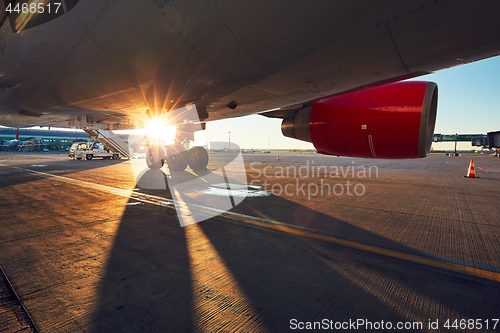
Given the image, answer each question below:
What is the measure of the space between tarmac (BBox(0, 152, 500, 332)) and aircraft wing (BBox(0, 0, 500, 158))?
2.09 m

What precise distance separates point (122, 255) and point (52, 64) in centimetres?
328

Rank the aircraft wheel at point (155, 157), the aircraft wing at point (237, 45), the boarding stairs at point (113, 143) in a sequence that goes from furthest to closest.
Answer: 1. the boarding stairs at point (113, 143)
2. the aircraft wheel at point (155, 157)
3. the aircraft wing at point (237, 45)

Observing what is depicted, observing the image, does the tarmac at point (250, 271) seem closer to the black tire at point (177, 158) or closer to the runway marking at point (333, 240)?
the runway marking at point (333, 240)

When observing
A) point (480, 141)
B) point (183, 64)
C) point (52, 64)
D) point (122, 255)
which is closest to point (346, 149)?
point (183, 64)

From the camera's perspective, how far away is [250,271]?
2309mm

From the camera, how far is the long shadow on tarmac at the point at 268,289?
5.49 feet

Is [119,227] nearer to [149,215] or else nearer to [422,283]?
[149,215]

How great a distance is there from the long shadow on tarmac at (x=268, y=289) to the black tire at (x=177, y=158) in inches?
301

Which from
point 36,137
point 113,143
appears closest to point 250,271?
point 113,143

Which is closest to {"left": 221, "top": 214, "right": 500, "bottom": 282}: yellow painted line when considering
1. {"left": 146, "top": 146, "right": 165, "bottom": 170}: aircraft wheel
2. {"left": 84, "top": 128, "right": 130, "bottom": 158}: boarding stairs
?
{"left": 146, "top": 146, "right": 165, "bottom": 170}: aircraft wheel

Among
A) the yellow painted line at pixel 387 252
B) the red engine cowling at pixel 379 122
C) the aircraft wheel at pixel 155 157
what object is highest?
the red engine cowling at pixel 379 122

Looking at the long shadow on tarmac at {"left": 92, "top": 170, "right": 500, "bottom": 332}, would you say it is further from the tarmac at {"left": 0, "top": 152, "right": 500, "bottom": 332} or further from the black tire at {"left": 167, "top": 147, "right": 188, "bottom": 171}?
the black tire at {"left": 167, "top": 147, "right": 188, "bottom": 171}

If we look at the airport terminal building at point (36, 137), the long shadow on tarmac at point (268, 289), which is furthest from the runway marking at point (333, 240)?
the airport terminal building at point (36, 137)

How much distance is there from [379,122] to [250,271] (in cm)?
362
